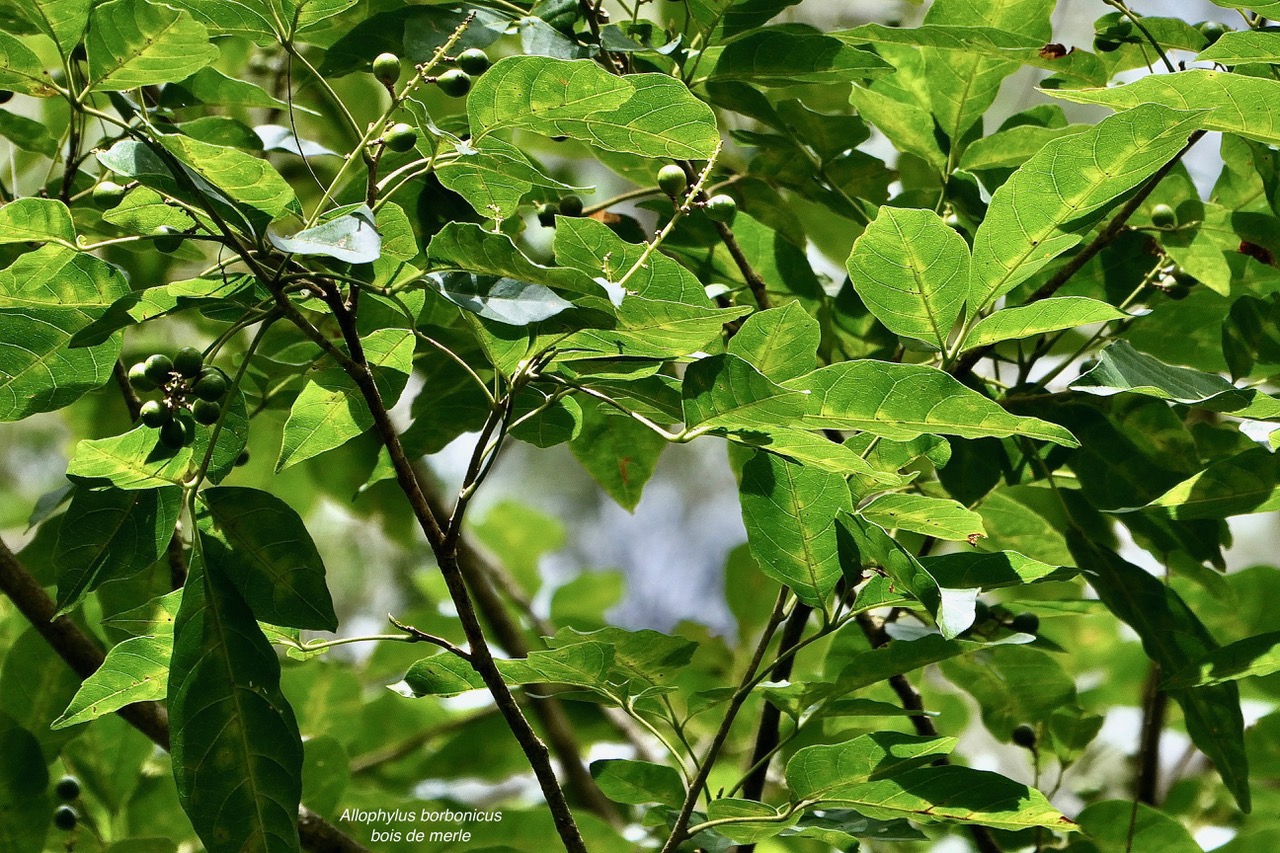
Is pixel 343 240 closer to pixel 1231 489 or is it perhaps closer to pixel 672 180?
pixel 672 180

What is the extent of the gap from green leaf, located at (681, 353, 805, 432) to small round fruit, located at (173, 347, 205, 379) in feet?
1.08

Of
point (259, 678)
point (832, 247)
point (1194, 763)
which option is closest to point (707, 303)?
point (259, 678)

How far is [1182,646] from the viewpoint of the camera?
3.16 ft

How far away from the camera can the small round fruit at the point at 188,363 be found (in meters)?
0.75

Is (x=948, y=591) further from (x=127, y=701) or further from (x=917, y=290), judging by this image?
(x=127, y=701)

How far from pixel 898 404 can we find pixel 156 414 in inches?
18.4

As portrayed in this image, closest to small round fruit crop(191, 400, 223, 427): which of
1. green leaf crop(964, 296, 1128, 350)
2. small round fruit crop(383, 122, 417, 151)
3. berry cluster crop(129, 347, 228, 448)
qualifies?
berry cluster crop(129, 347, 228, 448)

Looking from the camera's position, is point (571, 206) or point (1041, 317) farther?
point (571, 206)

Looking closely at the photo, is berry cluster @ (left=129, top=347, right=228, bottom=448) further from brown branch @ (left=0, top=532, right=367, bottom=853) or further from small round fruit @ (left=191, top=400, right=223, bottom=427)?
brown branch @ (left=0, top=532, right=367, bottom=853)

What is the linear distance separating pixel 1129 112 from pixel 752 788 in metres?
0.64

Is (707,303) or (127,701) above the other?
(707,303)

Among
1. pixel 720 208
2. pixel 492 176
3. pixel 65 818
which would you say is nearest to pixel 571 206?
pixel 720 208

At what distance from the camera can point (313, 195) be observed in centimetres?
194

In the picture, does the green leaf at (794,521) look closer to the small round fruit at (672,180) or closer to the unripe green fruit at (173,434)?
the small round fruit at (672,180)
